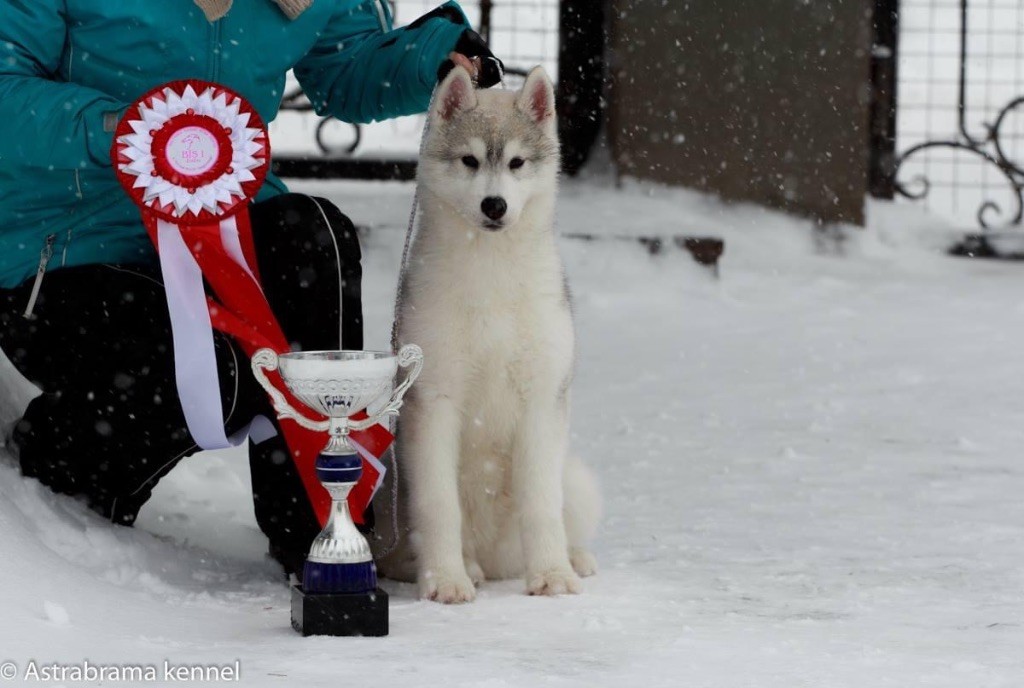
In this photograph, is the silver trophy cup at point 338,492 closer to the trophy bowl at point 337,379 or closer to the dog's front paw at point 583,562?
the trophy bowl at point 337,379

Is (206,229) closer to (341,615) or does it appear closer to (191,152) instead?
(191,152)

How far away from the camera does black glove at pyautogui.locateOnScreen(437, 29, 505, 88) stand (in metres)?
2.80

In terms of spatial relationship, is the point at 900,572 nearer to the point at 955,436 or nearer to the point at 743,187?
the point at 955,436

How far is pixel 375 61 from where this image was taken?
2904 mm

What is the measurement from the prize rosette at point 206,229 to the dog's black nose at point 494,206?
41cm

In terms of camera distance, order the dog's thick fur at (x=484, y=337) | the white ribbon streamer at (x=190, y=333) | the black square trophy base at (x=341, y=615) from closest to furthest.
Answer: the black square trophy base at (x=341, y=615) → the white ribbon streamer at (x=190, y=333) → the dog's thick fur at (x=484, y=337)

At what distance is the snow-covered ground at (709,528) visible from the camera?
2100 mm

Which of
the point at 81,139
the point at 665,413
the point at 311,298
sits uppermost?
the point at 81,139

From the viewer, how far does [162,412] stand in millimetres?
2633

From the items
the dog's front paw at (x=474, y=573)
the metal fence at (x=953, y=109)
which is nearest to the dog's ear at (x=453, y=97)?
the dog's front paw at (x=474, y=573)

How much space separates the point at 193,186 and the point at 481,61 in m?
0.69

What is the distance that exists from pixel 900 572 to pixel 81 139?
5.90 ft

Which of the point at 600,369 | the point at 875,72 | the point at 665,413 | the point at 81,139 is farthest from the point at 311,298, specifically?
the point at 875,72

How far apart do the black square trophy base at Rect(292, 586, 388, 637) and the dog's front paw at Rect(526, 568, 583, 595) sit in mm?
447
